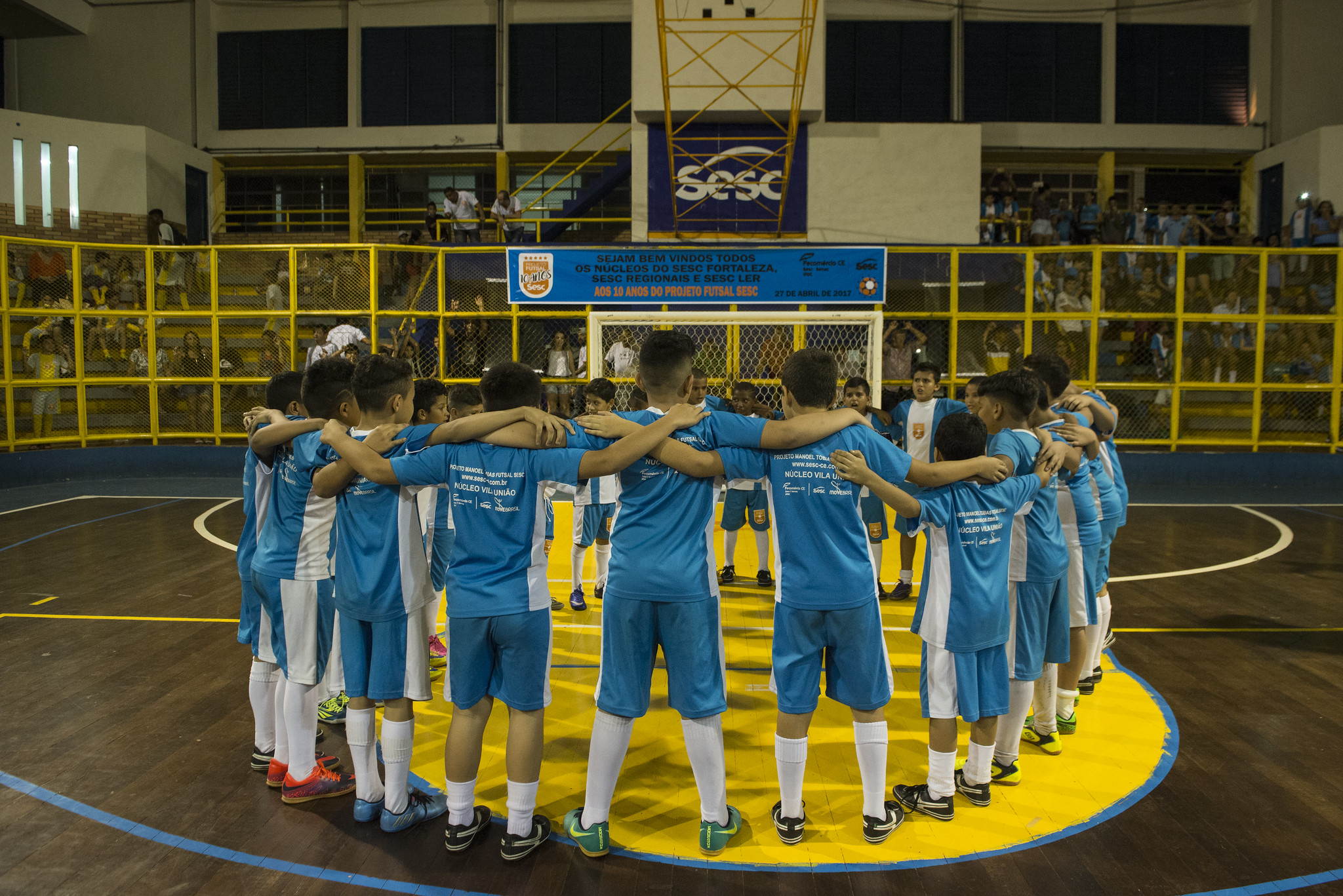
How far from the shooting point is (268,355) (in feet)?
50.3

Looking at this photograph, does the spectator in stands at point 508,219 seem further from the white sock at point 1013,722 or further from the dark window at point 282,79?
the white sock at point 1013,722

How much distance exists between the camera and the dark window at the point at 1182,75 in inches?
869

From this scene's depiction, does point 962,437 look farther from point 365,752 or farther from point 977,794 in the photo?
point 365,752

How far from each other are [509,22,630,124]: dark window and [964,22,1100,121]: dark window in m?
8.51

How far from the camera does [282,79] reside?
Answer: 915 inches

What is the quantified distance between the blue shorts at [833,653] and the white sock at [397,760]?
65.7 inches

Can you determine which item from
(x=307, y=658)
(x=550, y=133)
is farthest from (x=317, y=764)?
(x=550, y=133)

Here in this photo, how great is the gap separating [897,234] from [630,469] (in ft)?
51.4

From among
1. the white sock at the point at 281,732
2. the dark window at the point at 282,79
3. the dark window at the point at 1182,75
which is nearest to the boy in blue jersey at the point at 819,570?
the white sock at the point at 281,732

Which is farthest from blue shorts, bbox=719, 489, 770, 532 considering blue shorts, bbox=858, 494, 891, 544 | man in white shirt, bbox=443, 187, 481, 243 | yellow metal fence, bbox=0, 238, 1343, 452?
man in white shirt, bbox=443, 187, 481, 243

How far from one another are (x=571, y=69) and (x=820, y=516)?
21487 mm

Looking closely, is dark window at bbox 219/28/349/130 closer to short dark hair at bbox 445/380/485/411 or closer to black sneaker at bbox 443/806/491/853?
short dark hair at bbox 445/380/485/411

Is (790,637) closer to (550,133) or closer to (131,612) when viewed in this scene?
(131,612)

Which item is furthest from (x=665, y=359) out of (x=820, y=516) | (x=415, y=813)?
(x=415, y=813)
